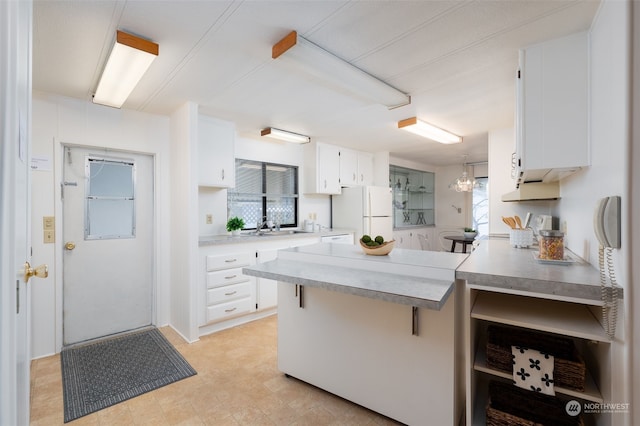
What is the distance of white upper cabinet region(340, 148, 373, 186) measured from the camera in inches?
200

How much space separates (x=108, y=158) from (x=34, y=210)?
0.78 meters

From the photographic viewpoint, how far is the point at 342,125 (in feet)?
12.4

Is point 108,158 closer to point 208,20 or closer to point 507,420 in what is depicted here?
point 208,20

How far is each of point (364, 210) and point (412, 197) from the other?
250cm

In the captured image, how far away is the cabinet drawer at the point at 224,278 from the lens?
3170mm

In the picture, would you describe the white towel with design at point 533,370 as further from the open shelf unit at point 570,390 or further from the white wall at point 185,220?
the white wall at point 185,220

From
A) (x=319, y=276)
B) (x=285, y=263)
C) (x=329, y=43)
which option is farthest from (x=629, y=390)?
(x=329, y=43)

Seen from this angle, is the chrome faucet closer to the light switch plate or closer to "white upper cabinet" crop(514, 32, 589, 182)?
the light switch plate

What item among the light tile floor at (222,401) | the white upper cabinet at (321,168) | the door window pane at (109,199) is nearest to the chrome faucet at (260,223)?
the white upper cabinet at (321,168)

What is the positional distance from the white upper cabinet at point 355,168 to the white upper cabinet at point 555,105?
10.9ft

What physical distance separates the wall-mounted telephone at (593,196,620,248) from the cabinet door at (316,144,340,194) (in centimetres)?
370

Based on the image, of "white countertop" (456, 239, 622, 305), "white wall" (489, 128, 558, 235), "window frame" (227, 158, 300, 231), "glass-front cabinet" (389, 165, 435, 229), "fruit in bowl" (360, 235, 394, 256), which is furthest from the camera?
Answer: "glass-front cabinet" (389, 165, 435, 229)

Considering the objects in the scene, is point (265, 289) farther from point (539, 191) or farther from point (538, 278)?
point (539, 191)

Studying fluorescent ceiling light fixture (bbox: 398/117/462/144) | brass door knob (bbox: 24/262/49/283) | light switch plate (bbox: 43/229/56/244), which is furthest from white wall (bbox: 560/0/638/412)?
light switch plate (bbox: 43/229/56/244)
